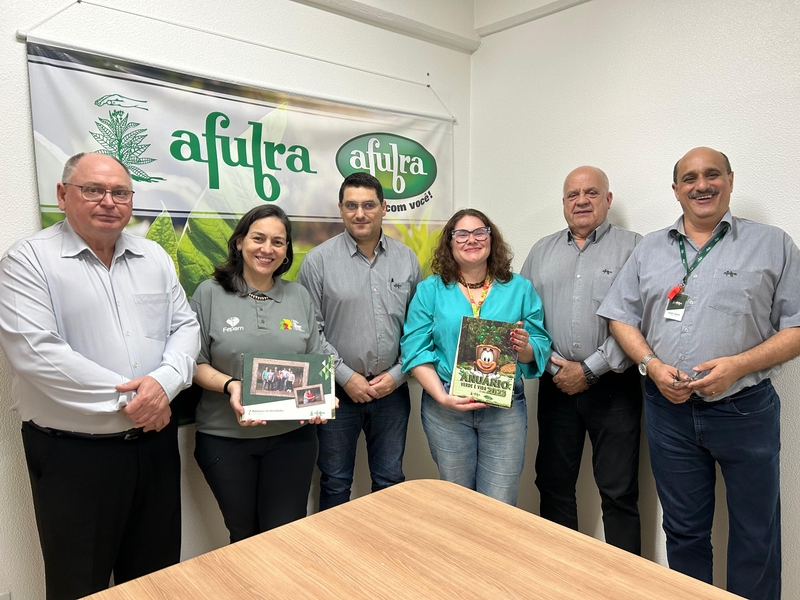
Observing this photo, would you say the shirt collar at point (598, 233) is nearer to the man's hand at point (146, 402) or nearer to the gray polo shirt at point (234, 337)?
the gray polo shirt at point (234, 337)

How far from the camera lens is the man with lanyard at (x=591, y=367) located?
8.48 feet

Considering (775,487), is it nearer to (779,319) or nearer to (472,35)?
(779,319)

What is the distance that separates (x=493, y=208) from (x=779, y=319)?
181cm

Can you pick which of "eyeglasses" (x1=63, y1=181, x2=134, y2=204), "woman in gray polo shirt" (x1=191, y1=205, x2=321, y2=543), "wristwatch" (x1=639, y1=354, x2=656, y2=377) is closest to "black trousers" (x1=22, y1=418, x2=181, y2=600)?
"woman in gray polo shirt" (x1=191, y1=205, x2=321, y2=543)

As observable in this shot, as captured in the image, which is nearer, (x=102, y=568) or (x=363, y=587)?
(x=363, y=587)

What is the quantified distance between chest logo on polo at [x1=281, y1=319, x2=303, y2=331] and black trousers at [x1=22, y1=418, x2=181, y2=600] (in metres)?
0.59

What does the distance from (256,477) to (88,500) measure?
0.59m

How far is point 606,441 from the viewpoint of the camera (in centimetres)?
263

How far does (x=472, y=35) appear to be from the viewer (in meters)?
3.58

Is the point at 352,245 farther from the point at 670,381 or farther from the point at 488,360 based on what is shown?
the point at 670,381

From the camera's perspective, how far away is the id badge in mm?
2209

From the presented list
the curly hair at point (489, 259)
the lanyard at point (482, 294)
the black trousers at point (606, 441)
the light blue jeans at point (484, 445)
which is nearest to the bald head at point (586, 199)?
the curly hair at point (489, 259)

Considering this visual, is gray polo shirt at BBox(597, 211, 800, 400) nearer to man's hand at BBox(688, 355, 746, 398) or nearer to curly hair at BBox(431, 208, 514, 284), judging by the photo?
man's hand at BBox(688, 355, 746, 398)

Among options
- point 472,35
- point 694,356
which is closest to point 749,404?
point 694,356
